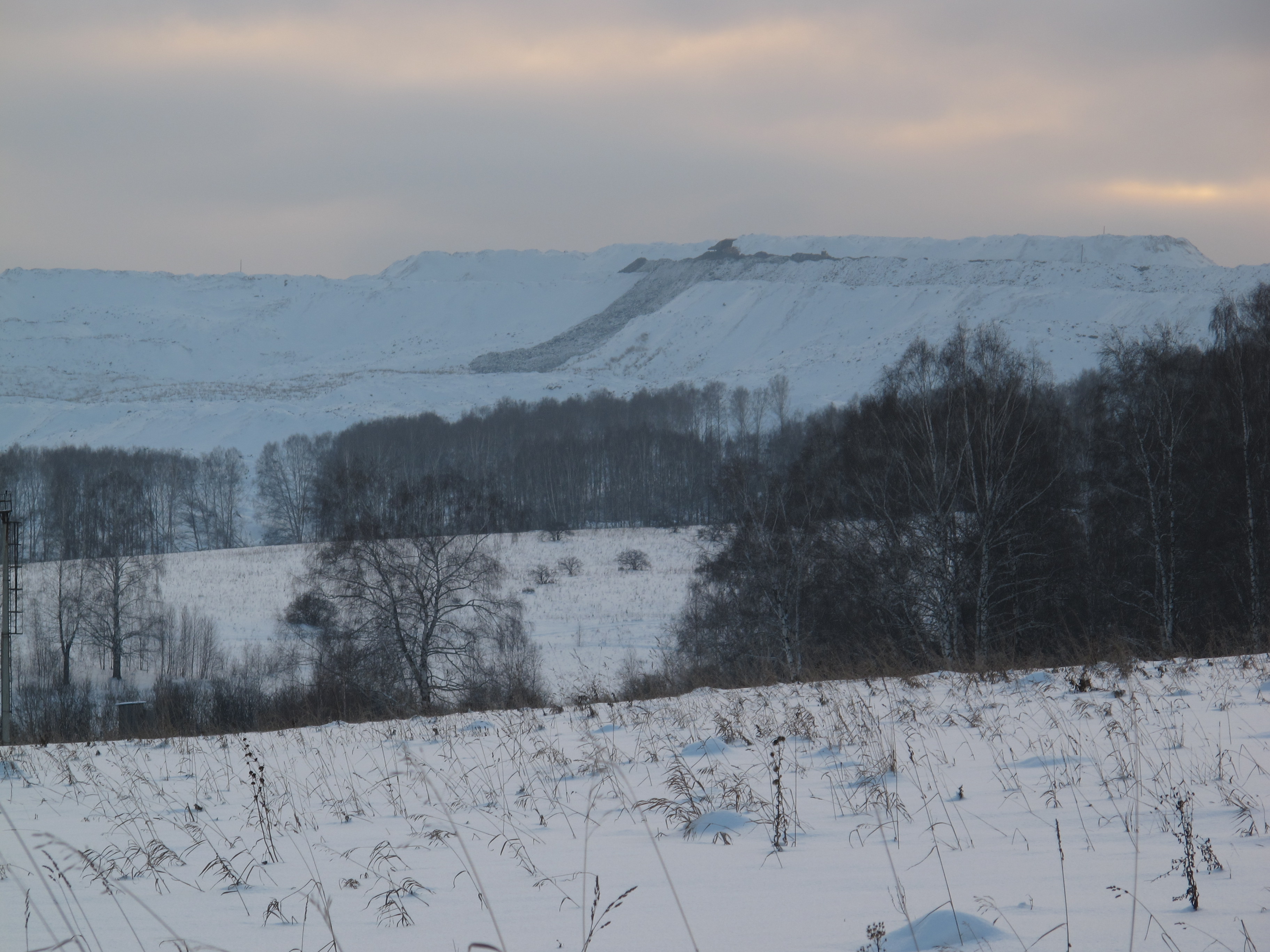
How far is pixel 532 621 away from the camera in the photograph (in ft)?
133

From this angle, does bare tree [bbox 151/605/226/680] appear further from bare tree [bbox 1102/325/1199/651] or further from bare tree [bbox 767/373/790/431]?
bare tree [bbox 767/373/790/431]

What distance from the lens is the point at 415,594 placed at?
29562 mm

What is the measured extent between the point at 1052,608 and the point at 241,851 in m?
23.8

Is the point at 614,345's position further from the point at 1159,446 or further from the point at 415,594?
the point at 1159,446

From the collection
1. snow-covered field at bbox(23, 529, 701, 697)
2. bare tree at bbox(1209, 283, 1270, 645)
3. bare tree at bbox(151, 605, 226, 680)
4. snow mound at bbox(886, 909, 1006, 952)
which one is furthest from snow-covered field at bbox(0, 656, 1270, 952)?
bare tree at bbox(151, 605, 226, 680)

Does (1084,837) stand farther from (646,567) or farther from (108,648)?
(646,567)

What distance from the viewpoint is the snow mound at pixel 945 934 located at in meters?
3.07

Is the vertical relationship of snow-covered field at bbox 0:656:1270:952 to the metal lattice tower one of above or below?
above

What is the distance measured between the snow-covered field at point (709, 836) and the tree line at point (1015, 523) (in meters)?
11.7

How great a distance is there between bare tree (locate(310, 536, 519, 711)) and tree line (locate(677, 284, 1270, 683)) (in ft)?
23.8

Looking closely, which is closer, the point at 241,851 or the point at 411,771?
the point at 241,851

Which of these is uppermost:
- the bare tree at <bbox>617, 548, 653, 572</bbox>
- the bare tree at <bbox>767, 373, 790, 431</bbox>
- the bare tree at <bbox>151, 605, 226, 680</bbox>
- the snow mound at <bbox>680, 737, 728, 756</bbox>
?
the bare tree at <bbox>767, 373, 790, 431</bbox>

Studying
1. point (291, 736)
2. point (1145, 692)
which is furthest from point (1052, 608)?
Result: point (291, 736)

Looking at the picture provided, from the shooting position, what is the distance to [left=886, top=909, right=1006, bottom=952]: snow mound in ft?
10.1
